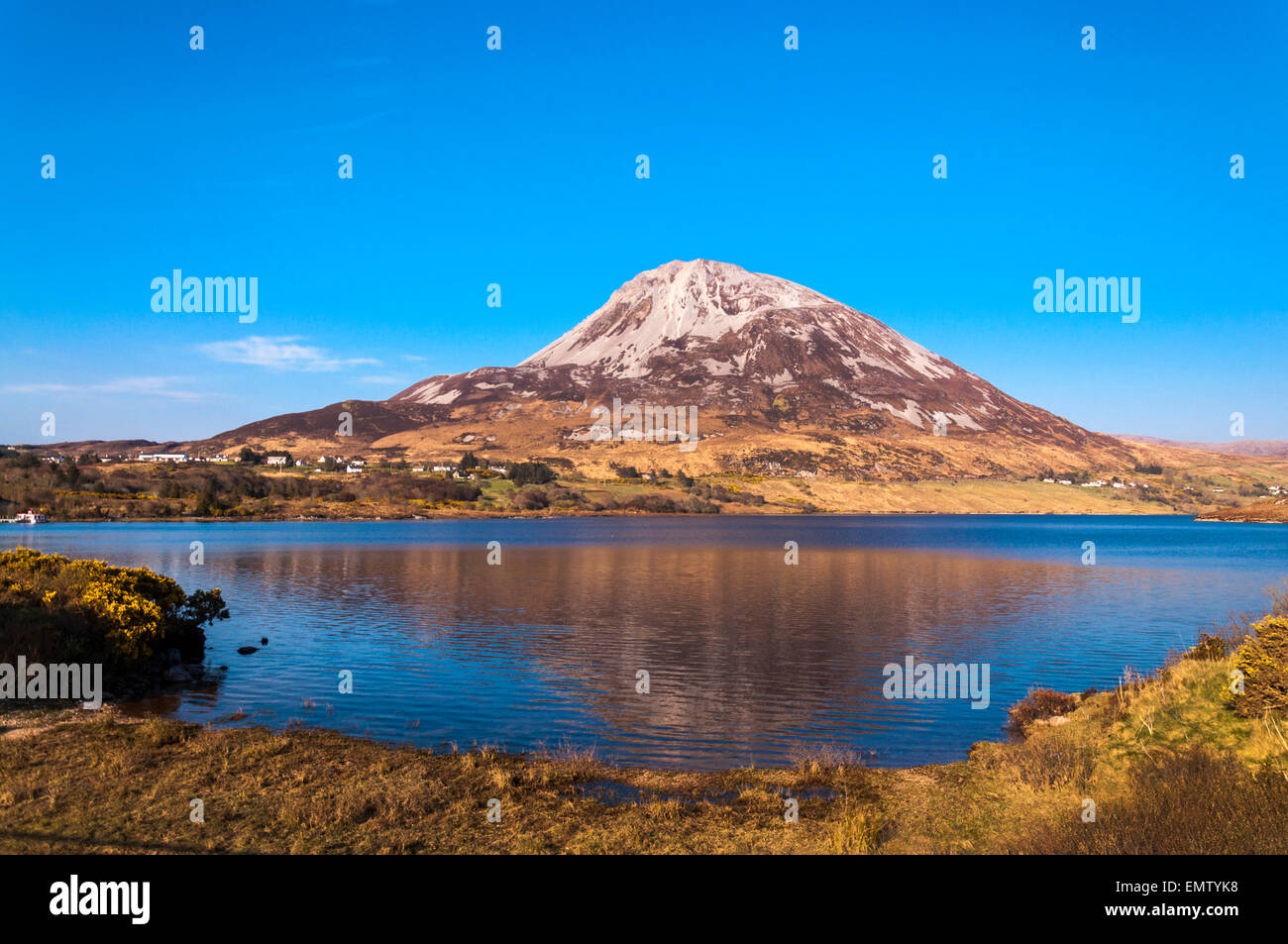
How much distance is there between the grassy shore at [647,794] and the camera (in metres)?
9.76

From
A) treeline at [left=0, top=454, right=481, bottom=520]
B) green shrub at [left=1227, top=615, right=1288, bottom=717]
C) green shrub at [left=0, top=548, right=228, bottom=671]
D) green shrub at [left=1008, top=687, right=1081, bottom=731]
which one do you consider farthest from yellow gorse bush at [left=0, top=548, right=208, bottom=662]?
treeline at [left=0, top=454, right=481, bottom=520]

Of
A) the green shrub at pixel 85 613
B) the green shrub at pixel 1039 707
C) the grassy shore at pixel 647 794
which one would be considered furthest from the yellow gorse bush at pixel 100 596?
the green shrub at pixel 1039 707

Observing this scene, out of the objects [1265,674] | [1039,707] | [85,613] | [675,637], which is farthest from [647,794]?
[675,637]

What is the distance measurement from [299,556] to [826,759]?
210ft

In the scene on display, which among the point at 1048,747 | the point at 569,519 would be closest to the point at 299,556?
the point at 1048,747

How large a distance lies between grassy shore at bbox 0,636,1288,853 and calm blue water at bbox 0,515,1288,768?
2.40 metres

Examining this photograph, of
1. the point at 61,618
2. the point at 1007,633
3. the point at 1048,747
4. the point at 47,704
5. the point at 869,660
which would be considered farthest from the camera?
the point at 1007,633

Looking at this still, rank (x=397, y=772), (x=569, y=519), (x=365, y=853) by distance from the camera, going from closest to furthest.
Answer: (x=365, y=853)
(x=397, y=772)
(x=569, y=519)

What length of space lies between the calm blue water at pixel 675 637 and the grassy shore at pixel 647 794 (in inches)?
94.6

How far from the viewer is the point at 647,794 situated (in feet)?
42.1

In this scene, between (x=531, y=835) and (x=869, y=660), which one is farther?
(x=869, y=660)

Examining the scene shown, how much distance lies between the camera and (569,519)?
515 ft
